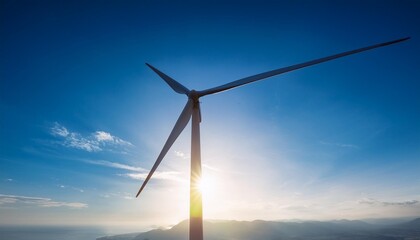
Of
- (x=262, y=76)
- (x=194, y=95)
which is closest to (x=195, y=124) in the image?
(x=194, y=95)

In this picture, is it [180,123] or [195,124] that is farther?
[180,123]

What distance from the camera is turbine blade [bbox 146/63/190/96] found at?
31941mm

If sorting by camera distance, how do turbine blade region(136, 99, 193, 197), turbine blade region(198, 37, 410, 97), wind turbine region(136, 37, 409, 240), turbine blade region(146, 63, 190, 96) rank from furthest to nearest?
1. turbine blade region(146, 63, 190, 96)
2. turbine blade region(198, 37, 410, 97)
3. turbine blade region(136, 99, 193, 197)
4. wind turbine region(136, 37, 409, 240)

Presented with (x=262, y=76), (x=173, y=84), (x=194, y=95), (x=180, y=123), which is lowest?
(x=180, y=123)

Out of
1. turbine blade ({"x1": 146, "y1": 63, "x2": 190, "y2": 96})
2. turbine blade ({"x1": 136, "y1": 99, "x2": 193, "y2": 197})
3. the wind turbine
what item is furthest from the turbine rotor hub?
turbine blade ({"x1": 146, "y1": 63, "x2": 190, "y2": 96})

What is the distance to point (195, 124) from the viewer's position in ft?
85.3

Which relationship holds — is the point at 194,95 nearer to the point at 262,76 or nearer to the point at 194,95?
the point at 194,95

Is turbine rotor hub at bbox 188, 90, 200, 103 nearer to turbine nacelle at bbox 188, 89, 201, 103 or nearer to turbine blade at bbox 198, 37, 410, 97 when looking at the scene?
turbine nacelle at bbox 188, 89, 201, 103

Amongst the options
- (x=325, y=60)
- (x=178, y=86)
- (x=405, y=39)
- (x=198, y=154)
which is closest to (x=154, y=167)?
(x=198, y=154)

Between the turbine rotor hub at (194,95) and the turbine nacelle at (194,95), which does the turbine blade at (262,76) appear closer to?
the turbine nacelle at (194,95)

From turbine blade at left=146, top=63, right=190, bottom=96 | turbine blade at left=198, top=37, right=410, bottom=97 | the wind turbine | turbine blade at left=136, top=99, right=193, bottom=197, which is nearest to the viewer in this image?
the wind turbine

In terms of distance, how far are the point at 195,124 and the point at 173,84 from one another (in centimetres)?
1058

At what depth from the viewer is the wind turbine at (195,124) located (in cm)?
2078

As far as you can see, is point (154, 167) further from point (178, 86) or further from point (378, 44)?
point (378, 44)
